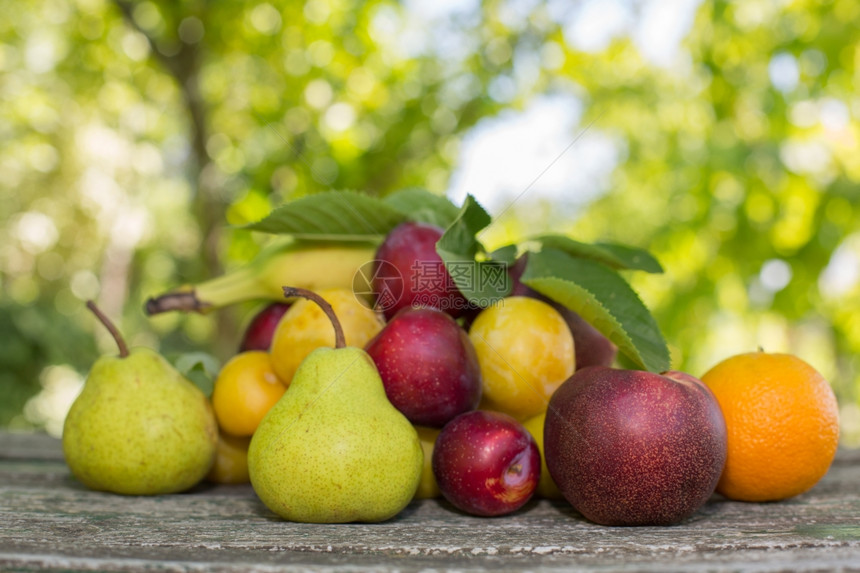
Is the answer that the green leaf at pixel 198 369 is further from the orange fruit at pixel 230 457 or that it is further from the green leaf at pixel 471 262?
the green leaf at pixel 471 262

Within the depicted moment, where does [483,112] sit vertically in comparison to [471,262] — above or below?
above

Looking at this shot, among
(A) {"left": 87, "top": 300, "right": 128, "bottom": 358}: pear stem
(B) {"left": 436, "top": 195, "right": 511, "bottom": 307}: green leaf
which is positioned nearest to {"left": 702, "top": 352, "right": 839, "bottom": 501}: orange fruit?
(B) {"left": 436, "top": 195, "right": 511, "bottom": 307}: green leaf

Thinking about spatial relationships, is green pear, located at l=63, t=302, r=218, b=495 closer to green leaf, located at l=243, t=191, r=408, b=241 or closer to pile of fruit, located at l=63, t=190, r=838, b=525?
pile of fruit, located at l=63, t=190, r=838, b=525

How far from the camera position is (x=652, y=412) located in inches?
33.4

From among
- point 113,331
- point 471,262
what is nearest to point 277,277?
point 113,331

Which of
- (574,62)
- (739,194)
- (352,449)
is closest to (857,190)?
(739,194)

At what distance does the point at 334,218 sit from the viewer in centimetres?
120

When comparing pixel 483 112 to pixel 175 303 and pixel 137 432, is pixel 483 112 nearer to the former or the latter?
pixel 175 303

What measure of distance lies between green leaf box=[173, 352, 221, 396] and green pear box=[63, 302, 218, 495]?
7 cm

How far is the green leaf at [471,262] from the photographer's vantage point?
100 centimetres

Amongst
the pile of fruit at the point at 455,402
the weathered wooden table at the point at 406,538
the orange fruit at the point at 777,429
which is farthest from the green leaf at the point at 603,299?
the weathered wooden table at the point at 406,538

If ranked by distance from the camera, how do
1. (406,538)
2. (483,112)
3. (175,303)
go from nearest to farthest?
(406,538)
(175,303)
(483,112)

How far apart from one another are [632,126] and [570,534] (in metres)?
5.04

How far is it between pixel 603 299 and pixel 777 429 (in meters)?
0.31
